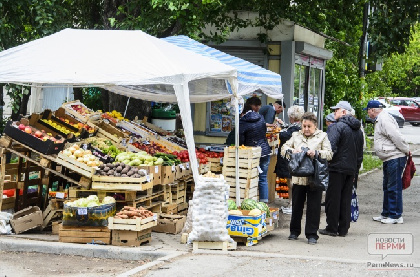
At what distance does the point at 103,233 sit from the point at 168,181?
206 cm

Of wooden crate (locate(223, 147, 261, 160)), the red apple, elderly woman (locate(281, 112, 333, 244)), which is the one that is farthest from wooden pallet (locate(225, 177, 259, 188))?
the red apple

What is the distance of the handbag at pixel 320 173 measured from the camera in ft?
33.9

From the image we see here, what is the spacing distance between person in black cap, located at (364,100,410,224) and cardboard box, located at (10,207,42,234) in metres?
5.36

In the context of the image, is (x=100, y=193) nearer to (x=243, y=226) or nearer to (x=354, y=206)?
(x=243, y=226)

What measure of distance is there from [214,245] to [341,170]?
229 cm

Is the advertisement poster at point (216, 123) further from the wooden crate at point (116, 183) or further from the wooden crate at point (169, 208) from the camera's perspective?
the wooden crate at point (116, 183)

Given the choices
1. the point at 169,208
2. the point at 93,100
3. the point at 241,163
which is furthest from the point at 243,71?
the point at 93,100

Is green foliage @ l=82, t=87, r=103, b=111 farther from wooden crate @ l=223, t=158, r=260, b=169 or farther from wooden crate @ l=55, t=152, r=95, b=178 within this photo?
wooden crate @ l=55, t=152, r=95, b=178

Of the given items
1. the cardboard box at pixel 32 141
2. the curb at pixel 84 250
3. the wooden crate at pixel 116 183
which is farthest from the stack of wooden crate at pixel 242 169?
the curb at pixel 84 250

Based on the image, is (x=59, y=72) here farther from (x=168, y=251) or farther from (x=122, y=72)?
(x=168, y=251)

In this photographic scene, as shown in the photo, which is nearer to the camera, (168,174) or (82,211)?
(82,211)

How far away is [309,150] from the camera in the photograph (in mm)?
10398

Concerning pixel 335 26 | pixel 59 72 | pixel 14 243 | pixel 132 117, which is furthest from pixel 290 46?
pixel 14 243

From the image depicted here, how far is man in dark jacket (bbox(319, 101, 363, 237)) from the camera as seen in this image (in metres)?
11.2
